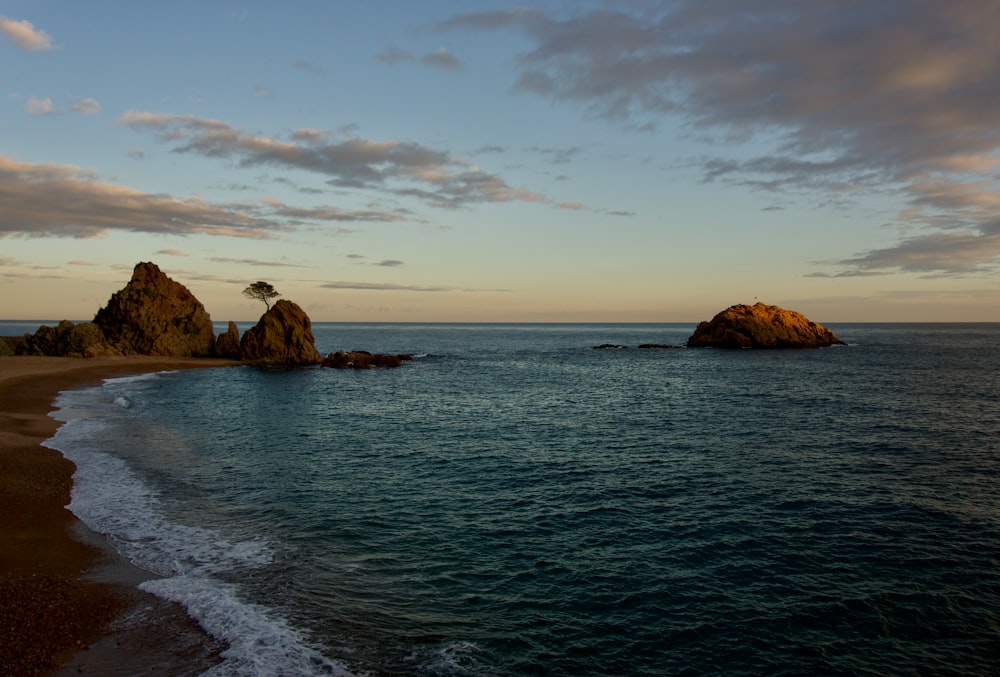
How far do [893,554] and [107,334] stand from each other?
110060 mm

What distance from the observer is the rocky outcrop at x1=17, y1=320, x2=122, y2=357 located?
89.4m

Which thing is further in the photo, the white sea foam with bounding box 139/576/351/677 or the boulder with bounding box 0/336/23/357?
the boulder with bounding box 0/336/23/357

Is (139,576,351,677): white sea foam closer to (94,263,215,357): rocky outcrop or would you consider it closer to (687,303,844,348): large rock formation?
(94,263,215,357): rocky outcrop

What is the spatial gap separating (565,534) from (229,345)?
94253 mm

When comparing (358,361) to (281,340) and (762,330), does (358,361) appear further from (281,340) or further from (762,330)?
(762,330)

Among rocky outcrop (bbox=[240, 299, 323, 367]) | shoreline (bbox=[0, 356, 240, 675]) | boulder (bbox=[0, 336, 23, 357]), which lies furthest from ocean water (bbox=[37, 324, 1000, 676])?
boulder (bbox=[0, 336, 23, 357])

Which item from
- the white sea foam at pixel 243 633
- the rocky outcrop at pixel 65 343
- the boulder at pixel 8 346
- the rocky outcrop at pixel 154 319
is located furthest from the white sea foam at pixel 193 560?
the rocky outcrop at pixel 154 319

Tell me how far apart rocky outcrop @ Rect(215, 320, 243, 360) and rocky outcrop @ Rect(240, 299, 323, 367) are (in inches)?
86.8

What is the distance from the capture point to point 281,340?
96.8 metres

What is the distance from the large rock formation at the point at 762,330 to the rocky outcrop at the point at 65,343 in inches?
4805

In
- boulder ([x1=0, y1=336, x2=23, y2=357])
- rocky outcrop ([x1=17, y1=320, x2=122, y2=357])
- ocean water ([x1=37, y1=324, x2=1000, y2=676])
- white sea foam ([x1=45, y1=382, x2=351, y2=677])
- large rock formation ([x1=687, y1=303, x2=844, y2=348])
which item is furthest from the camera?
large rock formation ([x1=687, y1=303, x2=844, y2=348])

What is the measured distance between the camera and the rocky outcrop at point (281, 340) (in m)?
96.1

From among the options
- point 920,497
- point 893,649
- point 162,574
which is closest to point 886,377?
point 920,497

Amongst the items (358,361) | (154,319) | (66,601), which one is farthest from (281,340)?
(66,601)
